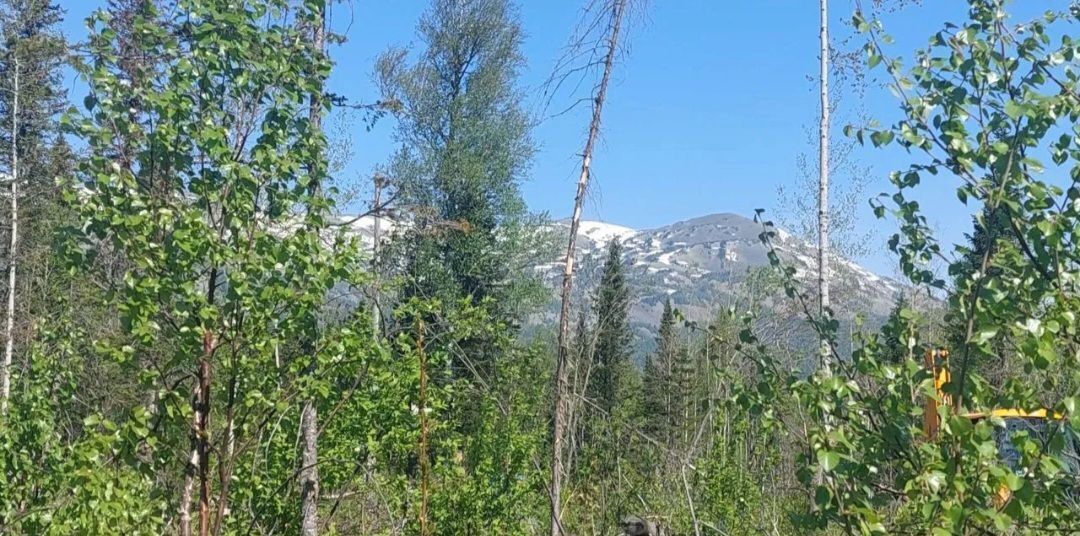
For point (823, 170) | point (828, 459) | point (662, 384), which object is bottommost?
point (662, 384)

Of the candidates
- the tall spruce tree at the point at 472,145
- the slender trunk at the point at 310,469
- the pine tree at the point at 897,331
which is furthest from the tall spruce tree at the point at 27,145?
the pine tree at the point at 897,331

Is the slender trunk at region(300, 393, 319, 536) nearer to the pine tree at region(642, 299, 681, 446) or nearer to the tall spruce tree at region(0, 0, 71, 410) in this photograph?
the tall spruce tree at region(0, 0, 71, 410)

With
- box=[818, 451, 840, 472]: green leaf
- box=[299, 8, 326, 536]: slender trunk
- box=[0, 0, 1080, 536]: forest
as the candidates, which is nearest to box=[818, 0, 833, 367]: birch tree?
box=[0, 0, 1080, 536]: forest

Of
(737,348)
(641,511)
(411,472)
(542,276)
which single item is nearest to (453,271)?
(542,276)

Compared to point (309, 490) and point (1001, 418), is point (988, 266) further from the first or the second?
point (309, 490)

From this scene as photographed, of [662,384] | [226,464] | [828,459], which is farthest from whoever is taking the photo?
[662,384]

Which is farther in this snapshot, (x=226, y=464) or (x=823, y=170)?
(x=823, y=170)

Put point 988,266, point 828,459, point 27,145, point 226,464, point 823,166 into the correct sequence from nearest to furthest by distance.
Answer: point 828,459 < point 988,266 < point 226,464 < point 823,166 < point 27,145

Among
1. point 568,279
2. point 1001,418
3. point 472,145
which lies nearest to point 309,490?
point 568,279

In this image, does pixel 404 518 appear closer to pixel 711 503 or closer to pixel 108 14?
pixel 711 503

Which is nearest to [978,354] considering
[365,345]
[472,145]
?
[365,345]

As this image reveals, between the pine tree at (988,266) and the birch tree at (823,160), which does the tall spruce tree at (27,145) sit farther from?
the pine tree at (988,266)

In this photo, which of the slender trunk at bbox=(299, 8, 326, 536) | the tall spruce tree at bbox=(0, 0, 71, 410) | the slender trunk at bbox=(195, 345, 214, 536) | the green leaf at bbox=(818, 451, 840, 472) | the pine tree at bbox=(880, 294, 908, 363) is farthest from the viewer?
the tall spruce tree at bbox=(0, 0, 71, 410)

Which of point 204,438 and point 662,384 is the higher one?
point 204,438
